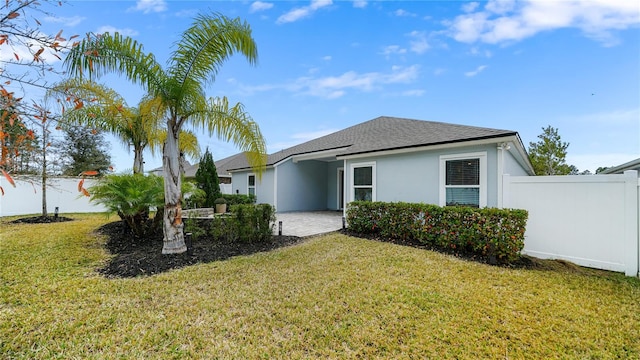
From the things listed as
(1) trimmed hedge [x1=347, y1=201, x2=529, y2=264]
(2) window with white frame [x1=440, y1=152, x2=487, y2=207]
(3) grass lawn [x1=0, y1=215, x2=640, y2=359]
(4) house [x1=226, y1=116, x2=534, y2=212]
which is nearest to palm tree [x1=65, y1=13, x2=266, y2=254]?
(3) grass lawn [x1=0, y1=215, x2=640, y2=359]

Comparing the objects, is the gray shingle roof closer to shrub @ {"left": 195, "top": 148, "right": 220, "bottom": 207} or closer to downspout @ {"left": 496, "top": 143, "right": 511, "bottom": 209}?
downspout @ {"left": 496, "top": 143, "right": 511, "bottom": 209}

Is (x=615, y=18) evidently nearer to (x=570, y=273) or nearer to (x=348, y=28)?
(x=570, y=273)

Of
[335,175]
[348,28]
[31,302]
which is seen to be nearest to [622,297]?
[31,302]

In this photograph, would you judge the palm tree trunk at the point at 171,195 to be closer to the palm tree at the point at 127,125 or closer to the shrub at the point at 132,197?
the palm tree at the point at 127,125

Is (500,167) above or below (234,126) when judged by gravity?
below

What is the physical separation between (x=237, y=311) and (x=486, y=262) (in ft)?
17.4

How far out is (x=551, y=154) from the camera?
20234mm

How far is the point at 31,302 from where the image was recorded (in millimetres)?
3625

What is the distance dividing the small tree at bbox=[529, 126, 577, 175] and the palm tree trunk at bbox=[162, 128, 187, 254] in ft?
79.7

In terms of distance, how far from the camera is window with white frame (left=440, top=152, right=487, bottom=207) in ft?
23.5

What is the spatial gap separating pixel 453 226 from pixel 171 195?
22.6 ft

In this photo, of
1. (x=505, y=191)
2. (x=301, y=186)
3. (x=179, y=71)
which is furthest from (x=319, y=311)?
(x=301, y=186)

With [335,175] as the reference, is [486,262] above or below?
below

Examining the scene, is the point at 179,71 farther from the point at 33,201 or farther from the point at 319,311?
the point at 33,201
